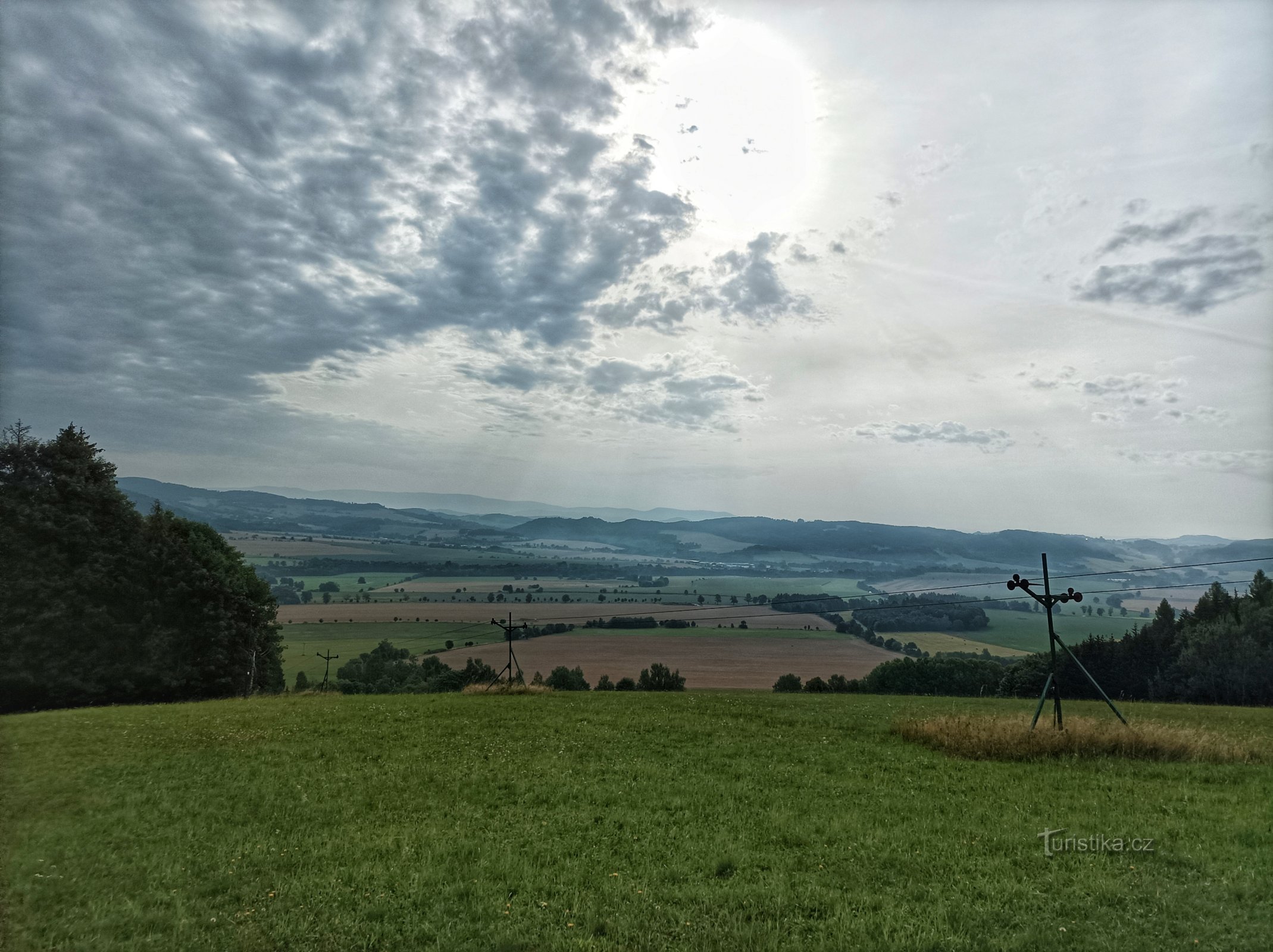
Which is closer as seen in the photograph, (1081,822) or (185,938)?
(185,938)

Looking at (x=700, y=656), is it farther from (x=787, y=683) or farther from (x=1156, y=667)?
(x=1156, y=667)

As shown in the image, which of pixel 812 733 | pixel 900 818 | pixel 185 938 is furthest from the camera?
pixel 812 733

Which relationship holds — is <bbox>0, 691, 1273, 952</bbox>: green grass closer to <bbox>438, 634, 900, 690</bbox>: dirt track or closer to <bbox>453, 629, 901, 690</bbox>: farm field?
<bbox>453, 629, 901, 690</bbox>: farm field

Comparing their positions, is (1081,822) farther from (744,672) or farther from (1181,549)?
(1181,549)

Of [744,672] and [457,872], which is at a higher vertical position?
[457,872]

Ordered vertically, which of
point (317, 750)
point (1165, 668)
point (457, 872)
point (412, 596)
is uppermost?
point (457, 872)

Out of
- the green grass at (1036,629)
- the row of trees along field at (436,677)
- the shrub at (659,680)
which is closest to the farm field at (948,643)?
the green grass at (1036,629)

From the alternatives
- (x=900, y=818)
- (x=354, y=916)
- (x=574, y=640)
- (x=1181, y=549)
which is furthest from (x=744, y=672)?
(x=1181, y=549)

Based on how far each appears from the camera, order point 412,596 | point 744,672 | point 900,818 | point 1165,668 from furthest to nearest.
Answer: point 412,596, point 744,672, point 1165,668, point 900,818

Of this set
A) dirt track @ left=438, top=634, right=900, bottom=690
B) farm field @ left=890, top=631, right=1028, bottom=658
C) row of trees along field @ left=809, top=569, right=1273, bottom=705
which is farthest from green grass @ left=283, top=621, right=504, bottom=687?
farm field @ left=890, top=631, right=1028, bottom=658

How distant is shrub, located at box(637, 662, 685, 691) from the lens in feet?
172

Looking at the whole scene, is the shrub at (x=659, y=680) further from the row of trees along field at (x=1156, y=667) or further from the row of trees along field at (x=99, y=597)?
the row of trees along field at (x=99, y=597)

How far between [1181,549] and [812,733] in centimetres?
20615

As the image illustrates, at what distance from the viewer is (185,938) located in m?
6.95
